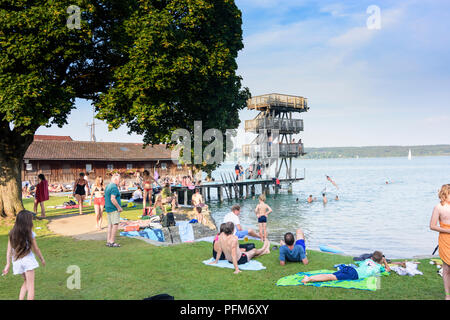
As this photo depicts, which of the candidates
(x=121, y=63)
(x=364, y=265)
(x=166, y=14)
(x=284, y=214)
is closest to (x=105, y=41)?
(x=121, y=63)

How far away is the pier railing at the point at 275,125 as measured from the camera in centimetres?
4681

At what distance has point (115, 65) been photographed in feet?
55.0

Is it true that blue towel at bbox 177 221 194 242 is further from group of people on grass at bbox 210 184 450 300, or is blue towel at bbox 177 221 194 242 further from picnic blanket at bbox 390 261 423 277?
picnic blanket at bbox 390 261 423 277

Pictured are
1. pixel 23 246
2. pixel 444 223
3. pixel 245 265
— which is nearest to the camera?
pixel 23 246

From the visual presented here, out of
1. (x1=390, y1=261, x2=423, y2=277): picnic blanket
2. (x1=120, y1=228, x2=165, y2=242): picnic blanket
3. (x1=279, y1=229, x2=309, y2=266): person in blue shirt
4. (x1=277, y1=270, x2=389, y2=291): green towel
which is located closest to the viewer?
(x1=277, y1=270, x2=389, y2=291): green towel

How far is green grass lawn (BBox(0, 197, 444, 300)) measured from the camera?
697cm

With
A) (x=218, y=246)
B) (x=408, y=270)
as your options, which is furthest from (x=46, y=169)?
(x=408, y=270)

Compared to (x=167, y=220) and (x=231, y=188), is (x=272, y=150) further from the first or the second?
(x=167, y=220)

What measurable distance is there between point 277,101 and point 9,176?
3645cm

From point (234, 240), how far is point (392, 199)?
3992cm

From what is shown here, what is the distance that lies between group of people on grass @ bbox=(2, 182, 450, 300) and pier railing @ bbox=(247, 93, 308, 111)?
35795 millimetres

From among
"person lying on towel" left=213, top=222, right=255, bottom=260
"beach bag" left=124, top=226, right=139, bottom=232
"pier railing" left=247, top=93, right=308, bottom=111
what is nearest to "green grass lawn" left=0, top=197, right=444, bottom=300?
"person lying on towel" left=213, top=222, right=255, bottom=260
